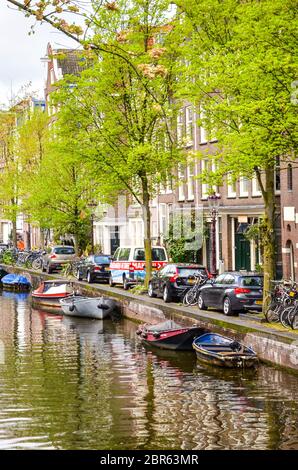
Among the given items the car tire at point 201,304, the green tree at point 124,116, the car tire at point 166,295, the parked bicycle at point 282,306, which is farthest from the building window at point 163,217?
the parked bicycle at point 282,306

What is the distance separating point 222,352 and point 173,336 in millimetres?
3787

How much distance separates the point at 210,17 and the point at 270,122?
6.54m

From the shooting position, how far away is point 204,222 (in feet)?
168

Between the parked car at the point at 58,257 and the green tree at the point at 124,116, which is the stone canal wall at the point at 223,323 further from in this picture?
the parked car at the point at 58,257

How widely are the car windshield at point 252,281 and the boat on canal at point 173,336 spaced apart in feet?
8.58

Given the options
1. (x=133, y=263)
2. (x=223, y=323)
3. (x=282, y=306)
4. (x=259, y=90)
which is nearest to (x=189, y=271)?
(x=133, y=263)

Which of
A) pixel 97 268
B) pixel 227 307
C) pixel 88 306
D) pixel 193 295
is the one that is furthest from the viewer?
pixel 97 268

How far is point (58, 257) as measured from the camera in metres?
60.6

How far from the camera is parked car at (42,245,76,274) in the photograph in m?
60.2

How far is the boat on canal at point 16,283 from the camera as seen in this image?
2386 inches

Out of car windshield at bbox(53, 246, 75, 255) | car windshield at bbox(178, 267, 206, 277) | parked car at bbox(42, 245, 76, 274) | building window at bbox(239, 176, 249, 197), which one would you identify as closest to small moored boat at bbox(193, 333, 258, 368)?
car windshield at bbox(178, 267, 206, 277)

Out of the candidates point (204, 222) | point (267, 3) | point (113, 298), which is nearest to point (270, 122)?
point (267, 3)

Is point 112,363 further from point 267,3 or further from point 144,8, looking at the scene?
point 144,8

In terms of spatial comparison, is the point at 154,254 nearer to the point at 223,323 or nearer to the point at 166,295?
the point at 166,295
